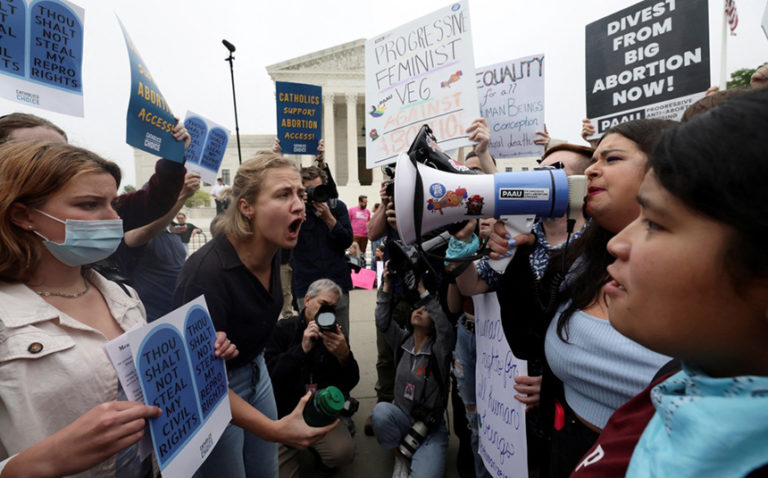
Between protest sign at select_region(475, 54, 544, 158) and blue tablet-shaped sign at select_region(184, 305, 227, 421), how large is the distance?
2.81m

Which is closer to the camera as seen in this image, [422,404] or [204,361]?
[204,361]

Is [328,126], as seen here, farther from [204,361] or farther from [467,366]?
[204,361]

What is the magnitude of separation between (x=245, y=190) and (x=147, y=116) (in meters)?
0.94

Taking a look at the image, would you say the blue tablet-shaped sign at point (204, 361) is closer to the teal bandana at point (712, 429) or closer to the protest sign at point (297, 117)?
the teal bandana at point (712, 429)

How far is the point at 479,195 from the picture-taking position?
124 centimetres

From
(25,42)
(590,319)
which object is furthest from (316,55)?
(590,319)

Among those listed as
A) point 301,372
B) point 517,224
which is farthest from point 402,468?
point 517,224

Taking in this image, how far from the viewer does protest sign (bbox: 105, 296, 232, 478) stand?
1.05m

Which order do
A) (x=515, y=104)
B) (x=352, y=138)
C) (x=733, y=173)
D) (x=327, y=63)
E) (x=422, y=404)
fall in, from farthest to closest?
(x=352, y=138) < (x=327, y=63) < (x=515, y=104) < (x=422, y=404) < (x=733, y=173)

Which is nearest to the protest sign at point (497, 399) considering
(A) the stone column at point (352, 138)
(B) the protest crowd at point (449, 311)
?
(B) the protest crowd at point (449, 311)

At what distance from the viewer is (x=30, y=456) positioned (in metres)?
0.90

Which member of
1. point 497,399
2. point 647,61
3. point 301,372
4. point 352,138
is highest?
point 352,138

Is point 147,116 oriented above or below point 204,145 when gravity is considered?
below

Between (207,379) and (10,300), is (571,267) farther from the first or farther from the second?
(10,300)
